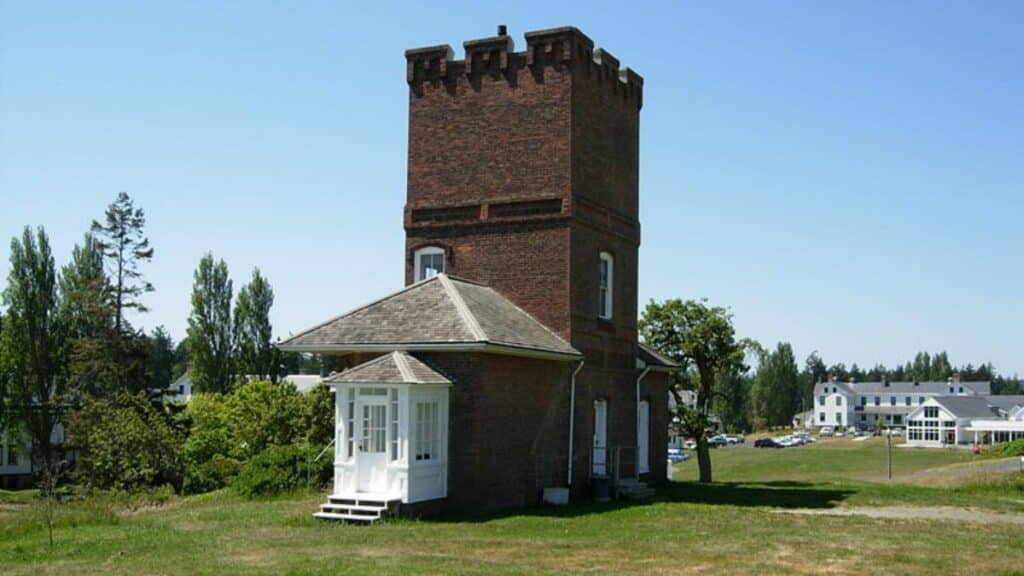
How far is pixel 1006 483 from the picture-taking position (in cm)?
3338

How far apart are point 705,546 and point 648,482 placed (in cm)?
1365

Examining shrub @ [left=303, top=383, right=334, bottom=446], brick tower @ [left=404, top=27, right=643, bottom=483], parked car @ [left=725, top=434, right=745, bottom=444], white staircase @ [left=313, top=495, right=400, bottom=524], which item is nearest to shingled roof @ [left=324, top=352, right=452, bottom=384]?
white staircase @ [left=313, top=495, right=400, bottom=524]

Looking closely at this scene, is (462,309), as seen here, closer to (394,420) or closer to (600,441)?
(394,420)

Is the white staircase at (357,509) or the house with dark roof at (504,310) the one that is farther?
the house with dark roof at (504,310)

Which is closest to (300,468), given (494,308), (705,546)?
(494,308)

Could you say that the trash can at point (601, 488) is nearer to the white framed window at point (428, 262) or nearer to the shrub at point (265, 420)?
the white framed window at point (428, 262)

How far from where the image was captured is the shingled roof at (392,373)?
20500mm

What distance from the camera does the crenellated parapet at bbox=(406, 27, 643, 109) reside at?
25938mm

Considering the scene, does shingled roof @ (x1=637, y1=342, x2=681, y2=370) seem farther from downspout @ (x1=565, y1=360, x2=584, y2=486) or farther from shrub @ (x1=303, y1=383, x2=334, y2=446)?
shrub @ (x1=303, y1=383, x2=334, y2=446)

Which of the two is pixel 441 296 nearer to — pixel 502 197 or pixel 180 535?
pixel 502 197

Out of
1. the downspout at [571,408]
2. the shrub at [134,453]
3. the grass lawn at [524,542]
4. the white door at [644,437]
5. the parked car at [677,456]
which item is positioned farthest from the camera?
the parked car at [677,456]

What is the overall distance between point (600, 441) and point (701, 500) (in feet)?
9.65

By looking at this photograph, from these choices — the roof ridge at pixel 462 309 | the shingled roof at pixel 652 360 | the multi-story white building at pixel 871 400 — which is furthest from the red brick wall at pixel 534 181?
the multi-story white building at pixel 871 400

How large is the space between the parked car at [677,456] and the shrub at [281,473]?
55847mm
